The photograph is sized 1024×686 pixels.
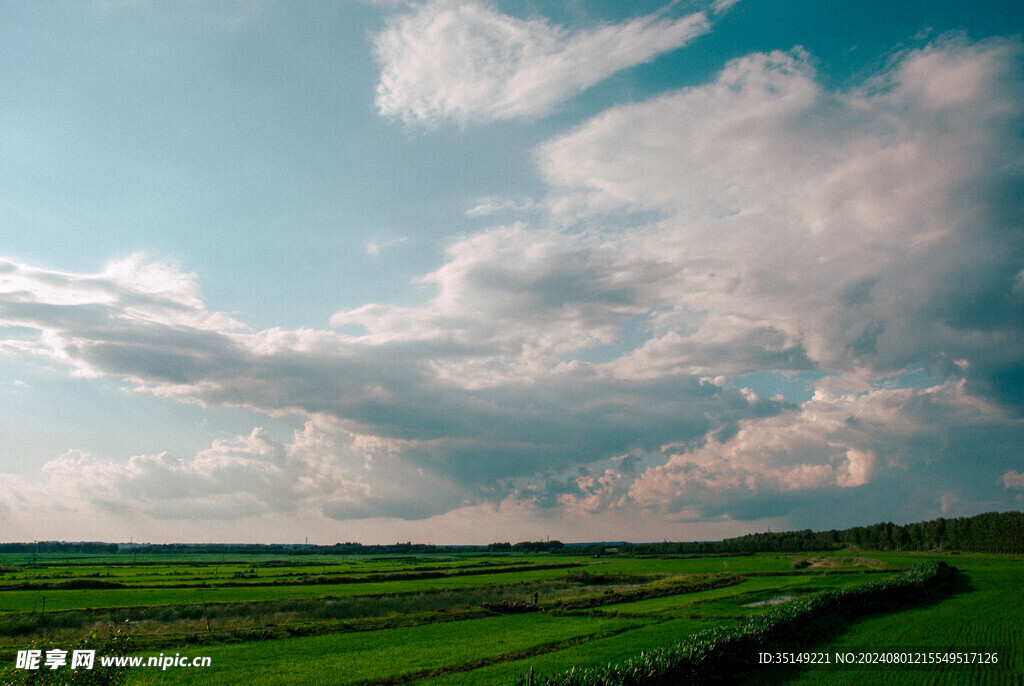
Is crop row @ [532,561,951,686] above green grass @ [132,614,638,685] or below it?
above

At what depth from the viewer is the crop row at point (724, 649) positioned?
789 inches

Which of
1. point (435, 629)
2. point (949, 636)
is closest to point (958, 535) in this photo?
point (949, 636)

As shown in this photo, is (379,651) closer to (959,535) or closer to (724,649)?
(724,649)

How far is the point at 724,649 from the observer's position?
81.0ft

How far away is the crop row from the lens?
2005 centimetres

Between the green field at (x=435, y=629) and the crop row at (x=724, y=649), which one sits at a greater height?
the crop row at (x=724, y=649)

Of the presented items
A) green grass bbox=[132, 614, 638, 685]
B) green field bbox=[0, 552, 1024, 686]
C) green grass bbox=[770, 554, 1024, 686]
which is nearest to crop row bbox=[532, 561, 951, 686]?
green field bbox=[0, 552, 1024, 686]

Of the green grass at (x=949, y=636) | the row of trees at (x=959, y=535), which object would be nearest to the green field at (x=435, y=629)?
the green grass at (x=949, y=636)

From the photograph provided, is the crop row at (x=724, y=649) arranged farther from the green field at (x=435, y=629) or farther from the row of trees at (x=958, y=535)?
the row of trees at (x=958, y=535)

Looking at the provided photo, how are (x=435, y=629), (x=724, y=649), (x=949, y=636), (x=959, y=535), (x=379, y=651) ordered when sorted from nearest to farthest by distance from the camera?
(x=724, y=649) < (x=949, y=636) < (x=379, y=651) < (x=435, y=629) < (x=959, y=535)

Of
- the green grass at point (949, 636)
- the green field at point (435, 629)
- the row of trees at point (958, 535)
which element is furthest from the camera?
the row of trees at point (958, 535)

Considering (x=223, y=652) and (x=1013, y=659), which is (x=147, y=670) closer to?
(x=223, y=652)

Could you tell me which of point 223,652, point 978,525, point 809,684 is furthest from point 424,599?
point 978,525

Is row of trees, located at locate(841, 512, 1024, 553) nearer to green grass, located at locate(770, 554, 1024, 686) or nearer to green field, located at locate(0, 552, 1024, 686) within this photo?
green field, located at locate(0, 552, 1024, 686)
